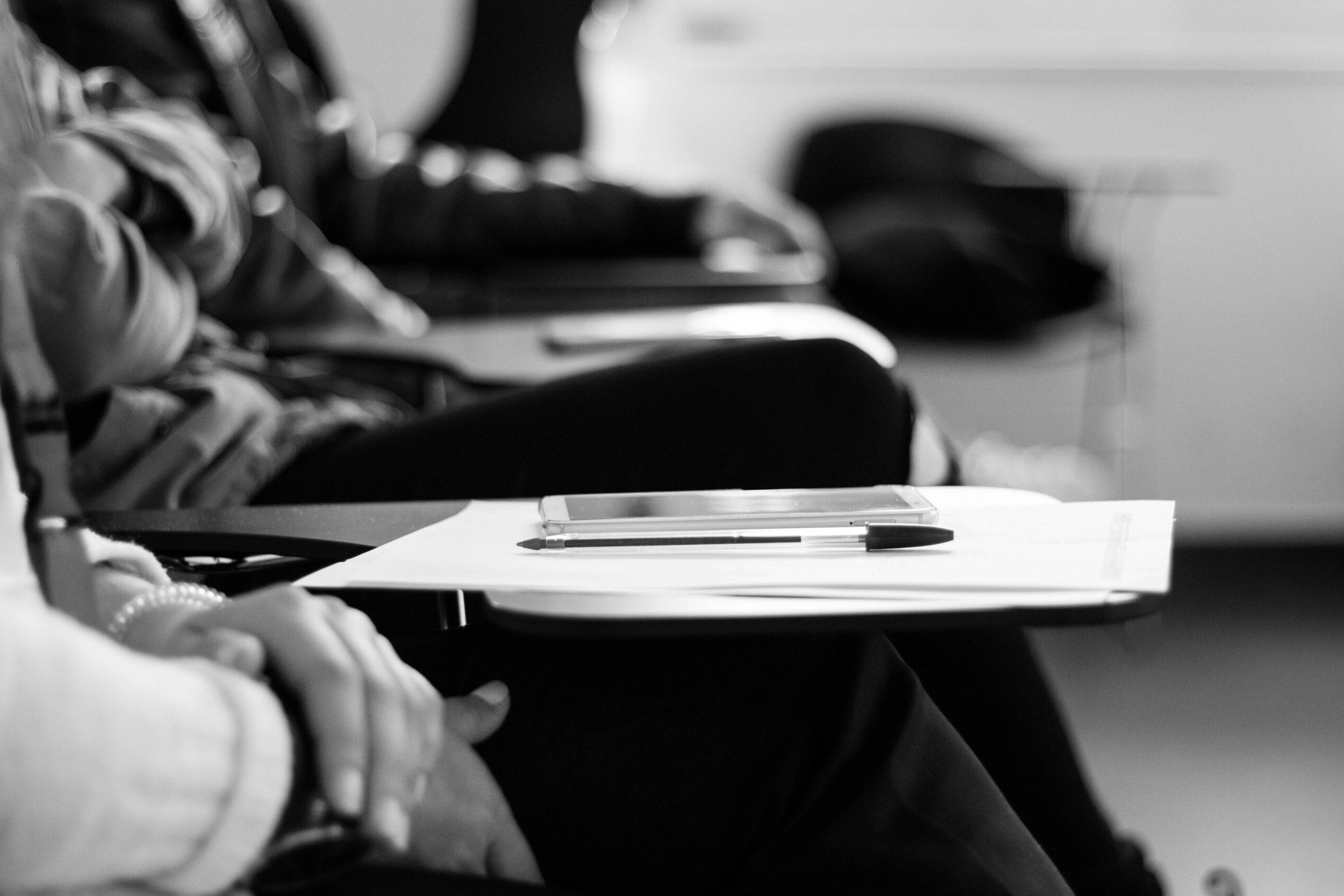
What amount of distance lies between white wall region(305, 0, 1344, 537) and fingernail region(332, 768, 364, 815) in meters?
2.75

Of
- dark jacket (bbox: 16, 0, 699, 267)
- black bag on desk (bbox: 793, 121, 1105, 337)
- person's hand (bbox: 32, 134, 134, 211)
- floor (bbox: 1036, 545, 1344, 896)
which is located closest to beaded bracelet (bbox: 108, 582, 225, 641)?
person's hand (bbox: 32, 134, 134, 211)

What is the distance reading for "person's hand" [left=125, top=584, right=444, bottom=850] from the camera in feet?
1.28

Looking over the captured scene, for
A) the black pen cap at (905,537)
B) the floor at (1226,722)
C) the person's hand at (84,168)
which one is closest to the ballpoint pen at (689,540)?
the black pen cap at (905,537)

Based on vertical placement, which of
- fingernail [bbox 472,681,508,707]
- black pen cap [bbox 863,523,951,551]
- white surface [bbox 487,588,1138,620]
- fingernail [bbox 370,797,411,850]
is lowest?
fingernail [bbox 472,681,508,707]

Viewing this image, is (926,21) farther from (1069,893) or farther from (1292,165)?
A: (1069,893)

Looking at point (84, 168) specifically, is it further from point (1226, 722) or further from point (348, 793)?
point (1226, 722)

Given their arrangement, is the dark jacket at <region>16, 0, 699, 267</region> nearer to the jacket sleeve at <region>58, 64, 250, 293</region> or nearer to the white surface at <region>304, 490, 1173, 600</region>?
the jacket sleeve at <region>58, 64, 250, 293</region>

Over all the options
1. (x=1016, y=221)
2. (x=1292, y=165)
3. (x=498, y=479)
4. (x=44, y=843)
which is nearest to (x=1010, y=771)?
(x=498, y=479)

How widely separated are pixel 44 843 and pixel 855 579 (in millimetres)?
238

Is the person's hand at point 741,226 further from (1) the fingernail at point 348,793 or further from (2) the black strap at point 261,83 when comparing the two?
(1) the fingernail at point 348,793

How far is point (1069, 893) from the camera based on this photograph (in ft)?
1.75

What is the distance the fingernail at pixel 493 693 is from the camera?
49cm

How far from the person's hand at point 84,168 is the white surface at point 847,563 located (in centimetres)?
39

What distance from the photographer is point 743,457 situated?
2.52ft
